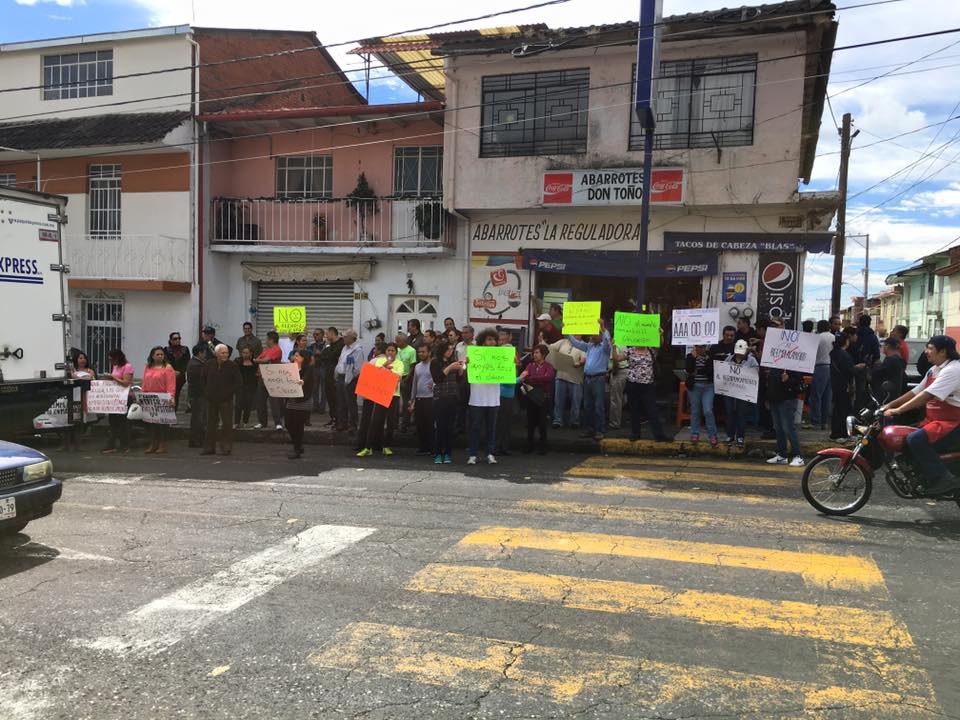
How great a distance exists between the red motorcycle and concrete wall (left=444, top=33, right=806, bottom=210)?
7.52 meters

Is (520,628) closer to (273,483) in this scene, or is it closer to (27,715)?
(27,715)

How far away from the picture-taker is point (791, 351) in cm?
975

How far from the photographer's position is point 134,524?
6.80 m

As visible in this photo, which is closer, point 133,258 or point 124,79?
point 133,258

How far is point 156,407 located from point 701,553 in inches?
349

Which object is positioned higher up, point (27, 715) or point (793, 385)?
point (793, 385)

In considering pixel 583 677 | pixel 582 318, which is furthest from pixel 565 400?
pixel 583 677

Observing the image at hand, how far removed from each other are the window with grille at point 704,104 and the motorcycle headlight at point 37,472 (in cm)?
1167

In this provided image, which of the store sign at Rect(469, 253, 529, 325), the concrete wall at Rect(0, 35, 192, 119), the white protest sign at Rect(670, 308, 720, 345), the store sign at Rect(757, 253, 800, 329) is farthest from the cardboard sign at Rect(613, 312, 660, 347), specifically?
the concrete wall at Rect(0, 35, 192, 119)

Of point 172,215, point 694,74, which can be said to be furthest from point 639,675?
point 172,215

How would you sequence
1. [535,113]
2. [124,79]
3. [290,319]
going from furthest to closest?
[124,79], [535,113], [290,319]

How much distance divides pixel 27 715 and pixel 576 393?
32.3ft

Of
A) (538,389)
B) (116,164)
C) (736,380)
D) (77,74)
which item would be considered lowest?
(538,389)

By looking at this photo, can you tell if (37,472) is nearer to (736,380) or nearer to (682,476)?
(682,476)
